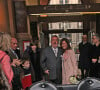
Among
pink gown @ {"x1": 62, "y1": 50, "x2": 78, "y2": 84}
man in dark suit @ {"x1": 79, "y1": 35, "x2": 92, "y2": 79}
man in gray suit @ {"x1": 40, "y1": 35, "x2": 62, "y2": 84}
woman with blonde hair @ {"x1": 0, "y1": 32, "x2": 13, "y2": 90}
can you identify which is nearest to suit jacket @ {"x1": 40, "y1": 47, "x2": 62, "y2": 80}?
man in gray suit @ {"x1": 40, "y1": 35, "x2": 62, "y2": 84}

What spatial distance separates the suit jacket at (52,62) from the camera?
2701 mm

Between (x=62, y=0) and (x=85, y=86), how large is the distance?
5.50 m

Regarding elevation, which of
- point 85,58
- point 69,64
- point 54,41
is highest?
point 54,41

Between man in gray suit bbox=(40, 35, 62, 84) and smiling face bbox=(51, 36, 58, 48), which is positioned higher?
smiling face bbox=(51, 36, 58, 48)

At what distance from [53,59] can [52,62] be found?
0.19 feet

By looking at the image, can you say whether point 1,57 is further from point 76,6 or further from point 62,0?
point 62,0

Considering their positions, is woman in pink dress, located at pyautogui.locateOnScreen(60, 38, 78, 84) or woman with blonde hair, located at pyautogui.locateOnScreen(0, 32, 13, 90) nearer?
woman with blonde hair, located at pyautogui.locateOnScreen(0, 32, 13, 90)

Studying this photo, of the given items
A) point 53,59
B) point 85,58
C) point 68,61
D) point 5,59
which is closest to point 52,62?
point 53,59

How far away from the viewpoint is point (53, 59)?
106 inches

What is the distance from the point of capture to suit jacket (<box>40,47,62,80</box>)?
2.70 meters

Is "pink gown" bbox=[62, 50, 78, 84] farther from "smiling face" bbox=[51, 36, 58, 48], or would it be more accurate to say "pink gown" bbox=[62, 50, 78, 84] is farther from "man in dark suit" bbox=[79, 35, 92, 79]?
"man in dark suit" bbox=[79, 35, 92, 79]

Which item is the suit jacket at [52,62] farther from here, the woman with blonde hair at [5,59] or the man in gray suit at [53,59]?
the woman with blonde hair at [5,59]

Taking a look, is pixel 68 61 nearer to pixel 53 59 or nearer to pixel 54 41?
pixel 53 59

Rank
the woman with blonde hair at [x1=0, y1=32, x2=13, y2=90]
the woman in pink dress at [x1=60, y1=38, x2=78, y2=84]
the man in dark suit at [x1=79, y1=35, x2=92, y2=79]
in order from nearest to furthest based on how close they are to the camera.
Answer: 1. the woman with blonde hair at [x1=0, y1=32, x2=13, y2=90]
2. the woman in pink dress at [x1=60, y1=38, x2=78, y2=84]
3. the man in dark suit at [x1=79, y1=35, x2=92, y2=79]
